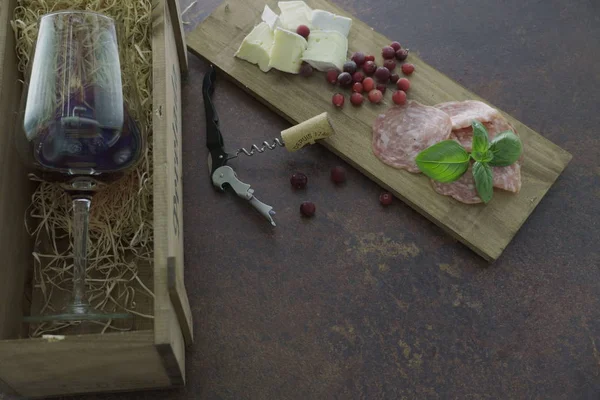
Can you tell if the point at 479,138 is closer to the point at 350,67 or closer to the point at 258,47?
the point at 350,67

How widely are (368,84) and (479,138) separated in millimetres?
303

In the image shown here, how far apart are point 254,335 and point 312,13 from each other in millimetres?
828

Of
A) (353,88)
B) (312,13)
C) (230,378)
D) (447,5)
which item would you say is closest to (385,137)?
(353,88)

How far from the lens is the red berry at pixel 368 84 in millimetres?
1461

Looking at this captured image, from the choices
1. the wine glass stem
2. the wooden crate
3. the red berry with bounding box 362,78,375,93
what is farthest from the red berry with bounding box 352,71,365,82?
the wine glass stem

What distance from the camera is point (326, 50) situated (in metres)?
1.47

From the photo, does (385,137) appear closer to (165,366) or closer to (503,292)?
(503,292)

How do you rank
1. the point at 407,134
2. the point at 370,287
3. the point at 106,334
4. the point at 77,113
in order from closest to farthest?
1. the point at 106,334
2. the point at 77,113
3. the point at 370,287
4. the point at 407,134

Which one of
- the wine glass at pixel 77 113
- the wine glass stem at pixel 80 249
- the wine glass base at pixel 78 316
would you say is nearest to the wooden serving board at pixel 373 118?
the wine glass at pixel 77 113

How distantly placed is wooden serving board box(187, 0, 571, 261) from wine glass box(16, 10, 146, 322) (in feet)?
1.39

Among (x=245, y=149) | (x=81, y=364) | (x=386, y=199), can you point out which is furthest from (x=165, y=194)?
(x=386, y=199)

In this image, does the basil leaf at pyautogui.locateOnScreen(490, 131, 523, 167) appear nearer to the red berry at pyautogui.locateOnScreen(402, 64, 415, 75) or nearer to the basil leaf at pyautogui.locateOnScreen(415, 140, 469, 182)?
the basil leaf at pyautogui.locateOnScreen(415, 140, 469, 182)

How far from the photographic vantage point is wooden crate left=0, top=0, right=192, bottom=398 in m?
0.95

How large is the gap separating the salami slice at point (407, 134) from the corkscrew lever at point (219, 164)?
0.30m
